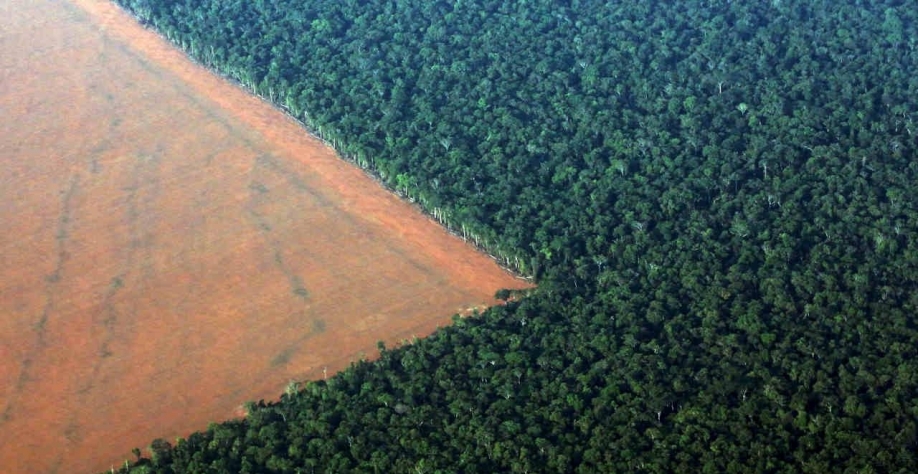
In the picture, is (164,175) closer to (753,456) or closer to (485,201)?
(485,201)

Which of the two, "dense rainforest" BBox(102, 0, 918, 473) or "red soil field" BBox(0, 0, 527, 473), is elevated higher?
"dense rainforest" BBox(102, 0, 918, 473)

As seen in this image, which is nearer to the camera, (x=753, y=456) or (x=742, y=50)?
(x=753, y=456)

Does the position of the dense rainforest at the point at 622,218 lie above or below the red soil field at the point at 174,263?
A: above

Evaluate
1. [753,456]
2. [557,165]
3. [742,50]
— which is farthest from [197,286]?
[742,50]

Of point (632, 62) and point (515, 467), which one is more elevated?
point (632, 62)

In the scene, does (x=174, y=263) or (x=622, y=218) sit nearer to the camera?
(x=622, y=218)
